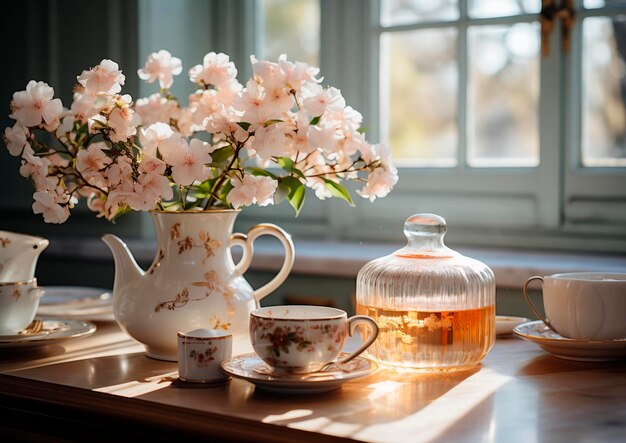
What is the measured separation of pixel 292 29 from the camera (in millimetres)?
2445

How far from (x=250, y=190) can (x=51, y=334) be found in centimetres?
Answer: 38

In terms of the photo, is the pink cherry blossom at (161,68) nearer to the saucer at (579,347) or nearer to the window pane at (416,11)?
the saucer at (579,347)

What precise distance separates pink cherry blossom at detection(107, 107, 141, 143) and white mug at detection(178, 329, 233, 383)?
258 mm

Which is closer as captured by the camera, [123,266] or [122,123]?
[122,123]

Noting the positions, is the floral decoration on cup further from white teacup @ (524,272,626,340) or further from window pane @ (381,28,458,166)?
window pane @ (381,28,458,166)

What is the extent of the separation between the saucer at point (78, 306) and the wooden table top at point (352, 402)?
289 mm

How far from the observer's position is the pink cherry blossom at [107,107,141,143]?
1119 millimetres

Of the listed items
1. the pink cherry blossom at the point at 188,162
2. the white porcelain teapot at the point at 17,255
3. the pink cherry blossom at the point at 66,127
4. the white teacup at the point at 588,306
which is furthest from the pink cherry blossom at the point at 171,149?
the white teacup at the point at 588,306

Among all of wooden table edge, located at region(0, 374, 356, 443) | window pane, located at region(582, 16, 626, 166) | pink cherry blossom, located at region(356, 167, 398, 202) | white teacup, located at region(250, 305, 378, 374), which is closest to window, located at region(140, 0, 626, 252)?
window pane, located at region(582, 16, 626, 166)

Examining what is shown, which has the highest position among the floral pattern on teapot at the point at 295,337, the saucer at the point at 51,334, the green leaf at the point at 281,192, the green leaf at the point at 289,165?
the green leaf at the point at 289,165

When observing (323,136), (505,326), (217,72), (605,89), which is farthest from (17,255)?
(605,89)

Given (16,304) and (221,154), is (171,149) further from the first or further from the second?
(16,304)

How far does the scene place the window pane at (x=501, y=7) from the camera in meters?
2.12

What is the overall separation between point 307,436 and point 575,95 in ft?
4.72
